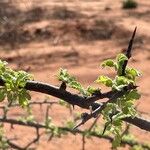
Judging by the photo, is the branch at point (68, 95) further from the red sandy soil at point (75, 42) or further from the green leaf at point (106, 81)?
the red sandy soil at point (75, 42)

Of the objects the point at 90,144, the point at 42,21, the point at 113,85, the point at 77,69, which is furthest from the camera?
the point at 42,21

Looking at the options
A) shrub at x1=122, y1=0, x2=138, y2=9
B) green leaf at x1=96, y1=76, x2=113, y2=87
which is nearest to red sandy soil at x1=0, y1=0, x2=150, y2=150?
shrub at x1=122, y1=0, x2=138, y2=9

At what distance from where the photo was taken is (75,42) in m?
8.41

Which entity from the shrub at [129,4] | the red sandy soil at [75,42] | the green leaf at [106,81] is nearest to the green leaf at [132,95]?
the green leaf at [106,81]

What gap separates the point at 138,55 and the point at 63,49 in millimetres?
1288

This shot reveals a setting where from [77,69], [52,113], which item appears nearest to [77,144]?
[52,113]

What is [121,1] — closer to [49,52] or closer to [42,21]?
[42,21]

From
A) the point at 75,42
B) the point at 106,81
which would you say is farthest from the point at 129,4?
the point at 106,81

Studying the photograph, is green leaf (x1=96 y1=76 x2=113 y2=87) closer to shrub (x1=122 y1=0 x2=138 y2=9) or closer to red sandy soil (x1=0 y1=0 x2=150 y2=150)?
red sandy soil (x1=0 y1=0 x2=150 y2=150)

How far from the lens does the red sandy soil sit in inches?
269

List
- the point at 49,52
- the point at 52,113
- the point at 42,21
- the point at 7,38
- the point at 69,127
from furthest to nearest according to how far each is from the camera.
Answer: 1. the point at 42,21
2. the point at 7,38
3. the point at 49,52
4. the point at 52,113
5. the point at 69,127

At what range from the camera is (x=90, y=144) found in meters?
4.54

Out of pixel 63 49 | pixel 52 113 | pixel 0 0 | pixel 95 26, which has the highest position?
pixel 0 0

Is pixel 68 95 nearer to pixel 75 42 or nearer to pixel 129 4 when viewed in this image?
pixel 75 42
